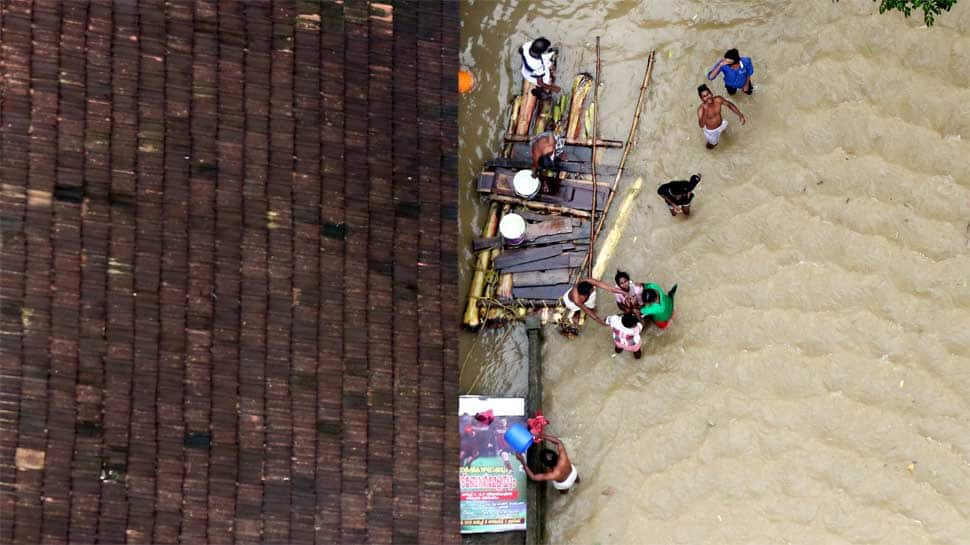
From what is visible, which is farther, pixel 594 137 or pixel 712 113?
pixel 594 137

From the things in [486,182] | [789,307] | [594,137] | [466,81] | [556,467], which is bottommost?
[556,467]

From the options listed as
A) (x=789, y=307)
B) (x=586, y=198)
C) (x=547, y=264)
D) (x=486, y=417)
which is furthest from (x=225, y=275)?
(x=789, y=307)

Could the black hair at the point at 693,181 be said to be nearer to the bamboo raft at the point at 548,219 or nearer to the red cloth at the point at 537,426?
the bamboo raft at the point at 548,219

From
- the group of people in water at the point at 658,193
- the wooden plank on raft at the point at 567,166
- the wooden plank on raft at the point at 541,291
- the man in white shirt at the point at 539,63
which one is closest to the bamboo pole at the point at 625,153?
the wooden plank on raft at the point at 567,166

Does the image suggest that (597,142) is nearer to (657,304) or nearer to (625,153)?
(625,153)

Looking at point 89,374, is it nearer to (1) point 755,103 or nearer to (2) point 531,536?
(2) point 531,536

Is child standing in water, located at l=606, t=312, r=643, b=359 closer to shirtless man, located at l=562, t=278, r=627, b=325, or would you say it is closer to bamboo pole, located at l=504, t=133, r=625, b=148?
shirtless man, located at l=562, t=278, r=627, b=325
